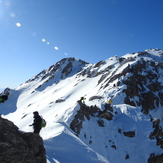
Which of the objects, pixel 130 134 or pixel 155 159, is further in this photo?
pixel 130 134

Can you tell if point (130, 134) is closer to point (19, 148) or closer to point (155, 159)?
point (155, 159)

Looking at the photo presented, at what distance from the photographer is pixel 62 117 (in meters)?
23.0

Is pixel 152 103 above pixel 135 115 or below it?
above

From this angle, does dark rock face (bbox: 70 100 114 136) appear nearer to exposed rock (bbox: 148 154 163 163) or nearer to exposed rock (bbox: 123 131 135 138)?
exposed rock (bbox: 123 131 135 138)

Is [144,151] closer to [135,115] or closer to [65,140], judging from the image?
[135,115]

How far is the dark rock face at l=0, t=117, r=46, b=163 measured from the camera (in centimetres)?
576

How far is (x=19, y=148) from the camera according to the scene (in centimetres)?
632

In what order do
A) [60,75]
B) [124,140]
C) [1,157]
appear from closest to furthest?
1. [1,157]
2. [124,140]
3. [60,75]

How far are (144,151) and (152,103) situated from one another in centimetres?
1563

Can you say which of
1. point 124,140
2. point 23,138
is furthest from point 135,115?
point 23,138

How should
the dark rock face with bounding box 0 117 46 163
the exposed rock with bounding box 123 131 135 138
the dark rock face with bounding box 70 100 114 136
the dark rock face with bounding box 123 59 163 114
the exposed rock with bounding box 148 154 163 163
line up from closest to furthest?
the dark rock face with bounding box 0 117 46 163 < the exposed rock with bounding box 148 154 163 163 < the exposed rock with bounding box 123 131 135 138 < the dark rock face with bounding box 70 100 114 136 < the dark rock face with bounding box 123 59 163 114

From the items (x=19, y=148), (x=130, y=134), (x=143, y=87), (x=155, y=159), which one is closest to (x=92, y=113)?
(x=130, y=134)

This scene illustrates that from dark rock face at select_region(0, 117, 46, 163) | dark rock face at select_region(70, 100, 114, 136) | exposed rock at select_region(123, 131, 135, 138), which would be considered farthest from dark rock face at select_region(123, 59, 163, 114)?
dark rock face at select_region(0, 117, 46, 163)

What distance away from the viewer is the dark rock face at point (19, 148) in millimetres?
5762
